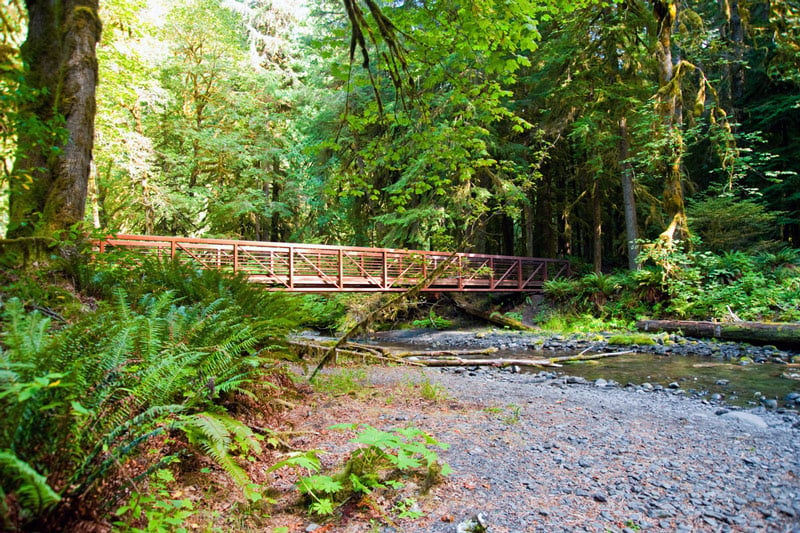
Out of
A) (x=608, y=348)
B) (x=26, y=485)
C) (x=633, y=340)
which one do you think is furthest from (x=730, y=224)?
(x=26, y=485)

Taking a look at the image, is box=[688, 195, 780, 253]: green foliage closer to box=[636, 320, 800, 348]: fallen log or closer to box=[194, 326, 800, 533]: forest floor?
box=[636, 320, 800, 348]: fallen log

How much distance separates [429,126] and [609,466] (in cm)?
377

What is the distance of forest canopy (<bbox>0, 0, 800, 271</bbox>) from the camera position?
4.11 meters

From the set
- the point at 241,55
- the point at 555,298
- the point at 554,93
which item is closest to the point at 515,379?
the point at 555,298

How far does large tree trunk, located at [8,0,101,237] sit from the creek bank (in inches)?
220

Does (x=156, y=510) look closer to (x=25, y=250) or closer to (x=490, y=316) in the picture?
(x=25, y=250)

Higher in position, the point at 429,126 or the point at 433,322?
the point at 429,126

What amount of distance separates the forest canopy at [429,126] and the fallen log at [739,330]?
8.00ft

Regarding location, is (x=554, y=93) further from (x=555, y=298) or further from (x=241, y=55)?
(x=241, y=55)

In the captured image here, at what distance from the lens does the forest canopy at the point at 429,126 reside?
411 cm

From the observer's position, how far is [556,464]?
2479 mm

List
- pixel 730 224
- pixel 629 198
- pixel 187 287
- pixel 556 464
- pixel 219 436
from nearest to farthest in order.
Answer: pixel 219 436, pixel 556 464, pixel 187 287, pixel 730 224, pixel 629 198

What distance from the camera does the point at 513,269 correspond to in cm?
1567

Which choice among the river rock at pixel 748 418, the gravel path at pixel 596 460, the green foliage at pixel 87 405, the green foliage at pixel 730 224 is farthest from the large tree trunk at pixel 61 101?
the green foliage at pixel 730 224
